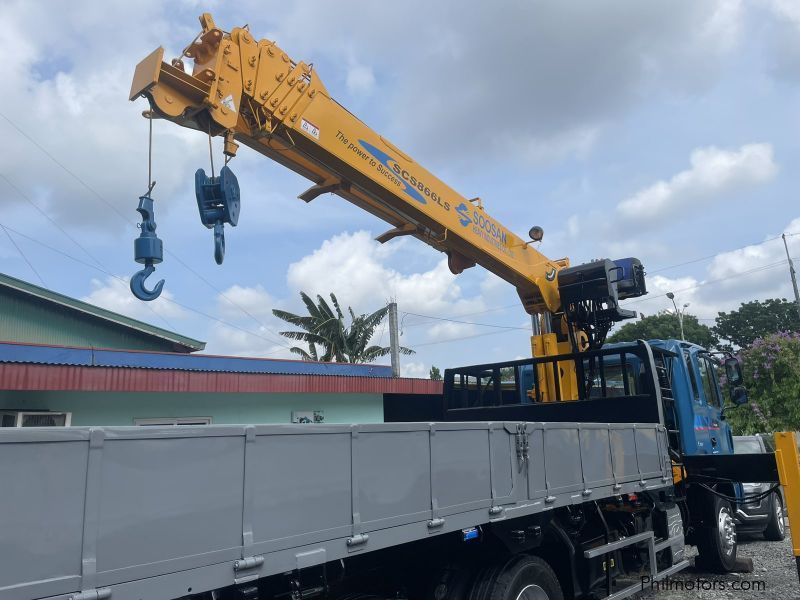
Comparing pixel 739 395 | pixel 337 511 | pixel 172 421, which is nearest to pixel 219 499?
pixel 337 511

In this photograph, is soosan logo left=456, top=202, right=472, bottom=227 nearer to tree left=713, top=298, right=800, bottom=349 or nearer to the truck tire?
the truck tire

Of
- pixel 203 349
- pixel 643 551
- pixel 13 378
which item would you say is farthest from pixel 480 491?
pixel 203 349

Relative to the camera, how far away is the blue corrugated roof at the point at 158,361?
9.77 m

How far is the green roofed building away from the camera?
1473 centimetres

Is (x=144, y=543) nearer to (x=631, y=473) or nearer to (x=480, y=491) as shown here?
(x=480, y=491)

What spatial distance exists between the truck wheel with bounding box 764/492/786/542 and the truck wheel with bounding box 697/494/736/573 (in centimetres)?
304

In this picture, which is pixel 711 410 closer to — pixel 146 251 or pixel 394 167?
pixel 394 167

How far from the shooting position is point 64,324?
15586 mm

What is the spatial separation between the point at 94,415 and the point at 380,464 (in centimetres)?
906

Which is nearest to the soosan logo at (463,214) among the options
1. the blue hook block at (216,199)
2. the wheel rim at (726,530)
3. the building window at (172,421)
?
the blue hook block at (216,199)

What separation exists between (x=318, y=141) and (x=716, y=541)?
6366 millimetres

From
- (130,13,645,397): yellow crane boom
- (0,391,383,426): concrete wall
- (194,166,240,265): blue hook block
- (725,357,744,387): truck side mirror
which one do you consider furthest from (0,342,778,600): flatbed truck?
(0,391,383,426): concrete wall

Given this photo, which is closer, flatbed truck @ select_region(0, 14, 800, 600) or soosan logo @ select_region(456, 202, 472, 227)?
→ flatbed truck @ select_region(0, 14, 800, 600)

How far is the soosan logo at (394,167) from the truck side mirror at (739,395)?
4.46 meters
